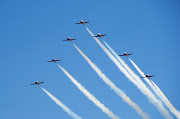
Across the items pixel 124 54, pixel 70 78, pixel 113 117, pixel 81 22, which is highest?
pixel 81 22

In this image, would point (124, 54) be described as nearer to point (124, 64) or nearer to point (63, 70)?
point (124, 64)

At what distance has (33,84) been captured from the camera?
605 feet

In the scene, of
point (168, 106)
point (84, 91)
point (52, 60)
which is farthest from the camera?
point (52, 60)

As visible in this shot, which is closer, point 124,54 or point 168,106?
point 168,106

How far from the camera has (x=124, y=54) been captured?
175 metres

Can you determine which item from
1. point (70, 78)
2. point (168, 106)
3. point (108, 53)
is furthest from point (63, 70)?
point (168, 106)

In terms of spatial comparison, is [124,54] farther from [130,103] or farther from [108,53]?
[130,103]

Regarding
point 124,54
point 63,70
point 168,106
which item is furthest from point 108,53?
point 168,106

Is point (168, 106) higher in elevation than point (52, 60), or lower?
lower

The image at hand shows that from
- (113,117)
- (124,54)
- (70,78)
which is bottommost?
(113,117)

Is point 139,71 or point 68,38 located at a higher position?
point 68,38

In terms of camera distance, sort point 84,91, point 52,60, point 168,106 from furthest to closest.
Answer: point 52,60
point 84,91
point 168,106

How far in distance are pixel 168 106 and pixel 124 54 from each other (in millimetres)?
26383

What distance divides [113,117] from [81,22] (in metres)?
42.2
